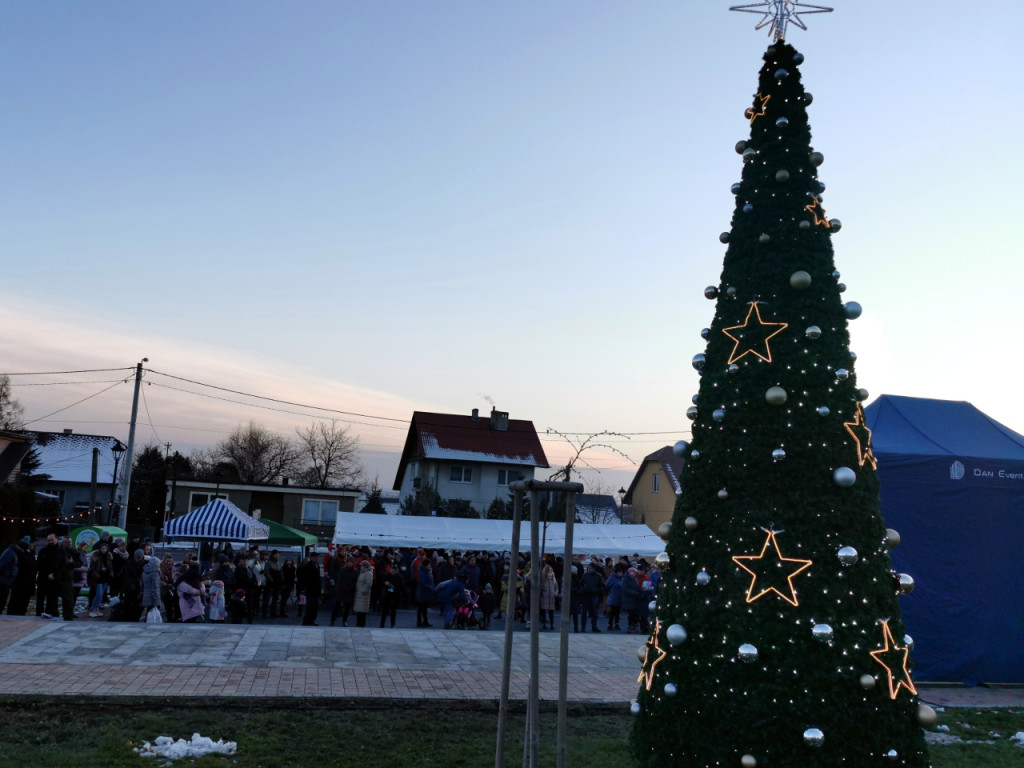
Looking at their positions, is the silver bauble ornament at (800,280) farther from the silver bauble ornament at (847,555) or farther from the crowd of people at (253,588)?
the crowd of people at (253,588)

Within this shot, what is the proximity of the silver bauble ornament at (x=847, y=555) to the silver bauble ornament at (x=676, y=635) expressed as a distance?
1042mm

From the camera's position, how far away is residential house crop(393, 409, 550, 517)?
47.1 m

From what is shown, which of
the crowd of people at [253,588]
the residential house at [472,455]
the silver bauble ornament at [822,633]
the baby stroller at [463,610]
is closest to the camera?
the silver bauble ornament at [822,633]

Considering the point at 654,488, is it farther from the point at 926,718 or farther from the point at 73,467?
the point at 926,718

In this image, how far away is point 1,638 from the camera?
11516 mm

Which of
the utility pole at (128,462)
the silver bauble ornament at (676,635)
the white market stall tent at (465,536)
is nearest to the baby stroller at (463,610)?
the white market stall tent at (465,536)

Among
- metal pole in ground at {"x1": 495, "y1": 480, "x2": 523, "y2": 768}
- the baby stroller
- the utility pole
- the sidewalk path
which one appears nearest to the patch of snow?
the sidewalk path

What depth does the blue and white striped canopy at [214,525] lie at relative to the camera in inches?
755

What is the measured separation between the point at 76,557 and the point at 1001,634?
15821 mm

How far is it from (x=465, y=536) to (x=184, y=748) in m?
17.1

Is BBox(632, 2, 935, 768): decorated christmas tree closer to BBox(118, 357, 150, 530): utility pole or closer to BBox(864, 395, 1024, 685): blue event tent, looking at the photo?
BBox(864, 395, 1024, 685): blue event tent

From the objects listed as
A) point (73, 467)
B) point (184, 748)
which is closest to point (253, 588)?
point (184, 748)

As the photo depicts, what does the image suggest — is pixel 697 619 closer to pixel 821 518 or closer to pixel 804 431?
pixel 821 518

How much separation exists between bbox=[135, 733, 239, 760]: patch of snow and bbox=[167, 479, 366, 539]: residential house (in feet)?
131
